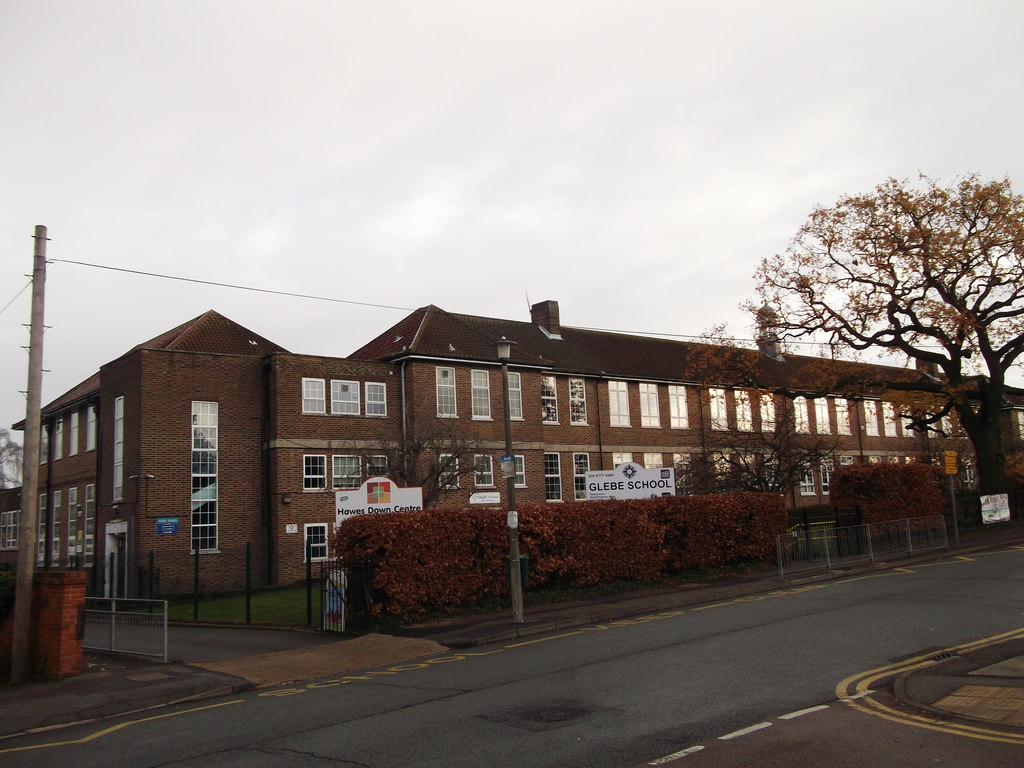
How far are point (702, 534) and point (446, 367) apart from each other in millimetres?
17943

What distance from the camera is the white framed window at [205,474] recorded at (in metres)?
34.0

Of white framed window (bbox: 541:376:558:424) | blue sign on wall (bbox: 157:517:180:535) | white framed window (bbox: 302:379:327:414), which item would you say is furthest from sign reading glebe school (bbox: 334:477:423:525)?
white framed window (bbox: 541:376:558:424)

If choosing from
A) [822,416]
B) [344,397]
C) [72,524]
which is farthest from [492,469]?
[822,416]

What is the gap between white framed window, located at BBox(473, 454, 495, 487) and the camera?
36281mm

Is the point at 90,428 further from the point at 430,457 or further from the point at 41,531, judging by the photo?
the point at 430,457

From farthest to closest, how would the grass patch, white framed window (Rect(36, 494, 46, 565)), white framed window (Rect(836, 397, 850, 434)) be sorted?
white framed window (Rect(836, 397, 850, 434)) → white framed window (Rect(36, 494, 46, 565)) → the grass patch

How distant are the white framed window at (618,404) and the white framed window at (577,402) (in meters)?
1.89

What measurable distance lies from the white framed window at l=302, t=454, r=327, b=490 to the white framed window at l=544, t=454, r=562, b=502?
11.8m

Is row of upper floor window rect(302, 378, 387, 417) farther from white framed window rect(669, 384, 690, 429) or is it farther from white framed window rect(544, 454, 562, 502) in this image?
white framed window rect(669, 384, 690, 429)

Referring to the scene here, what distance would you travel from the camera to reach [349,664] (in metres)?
14.4

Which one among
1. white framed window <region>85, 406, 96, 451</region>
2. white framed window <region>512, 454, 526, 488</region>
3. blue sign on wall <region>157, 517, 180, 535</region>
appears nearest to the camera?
blue sign on wall <region>157, 517, 180, 535</region>

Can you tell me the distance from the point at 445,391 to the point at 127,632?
23829 mm

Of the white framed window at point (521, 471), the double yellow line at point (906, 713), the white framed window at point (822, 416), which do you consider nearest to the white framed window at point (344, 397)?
the white framed window at point (521, 471)

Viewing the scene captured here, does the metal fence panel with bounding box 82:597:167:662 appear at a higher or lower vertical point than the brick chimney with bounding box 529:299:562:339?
lower
